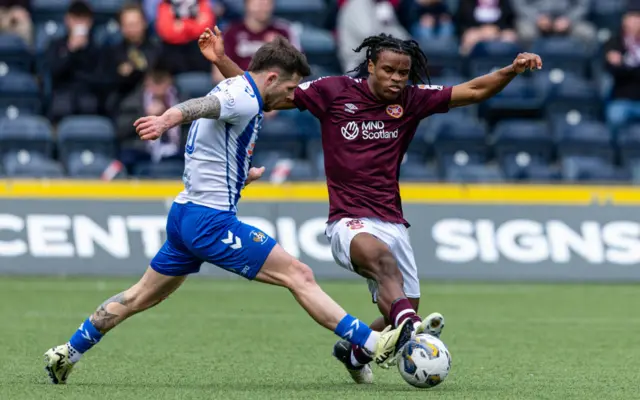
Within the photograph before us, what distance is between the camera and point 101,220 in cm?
1537

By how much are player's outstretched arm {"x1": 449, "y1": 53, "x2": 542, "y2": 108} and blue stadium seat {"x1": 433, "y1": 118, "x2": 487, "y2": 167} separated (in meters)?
9.01

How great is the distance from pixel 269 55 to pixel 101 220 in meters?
7.90

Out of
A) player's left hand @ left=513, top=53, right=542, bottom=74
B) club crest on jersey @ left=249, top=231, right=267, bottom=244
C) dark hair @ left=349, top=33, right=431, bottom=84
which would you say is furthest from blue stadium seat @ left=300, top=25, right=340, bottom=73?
club crest on jersey @ left=249, top=231, right=267, bottom=244

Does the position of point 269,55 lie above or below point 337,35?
above

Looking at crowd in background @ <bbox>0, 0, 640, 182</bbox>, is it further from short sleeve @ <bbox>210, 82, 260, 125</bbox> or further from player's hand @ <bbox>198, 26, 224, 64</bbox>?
short sleeve @ <bbox>210, 82, 260, 125</bbox>

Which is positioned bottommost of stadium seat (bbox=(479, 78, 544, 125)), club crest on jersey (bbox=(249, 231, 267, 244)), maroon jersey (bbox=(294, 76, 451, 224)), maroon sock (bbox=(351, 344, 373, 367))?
stadium seat (bbox=(479, 78, 544, 125))

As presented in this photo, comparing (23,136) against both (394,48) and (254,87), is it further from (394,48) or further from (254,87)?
(254,87)

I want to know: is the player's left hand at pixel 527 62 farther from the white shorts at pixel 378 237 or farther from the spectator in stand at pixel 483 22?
the spectator in stand at pixel 483 22

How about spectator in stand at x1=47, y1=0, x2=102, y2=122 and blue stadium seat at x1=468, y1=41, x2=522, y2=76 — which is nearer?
spectator in stand at x1=47, y1=0, x2=102, y2=122

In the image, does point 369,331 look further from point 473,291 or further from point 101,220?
point 101,220

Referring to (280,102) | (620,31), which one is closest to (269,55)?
(280,102)

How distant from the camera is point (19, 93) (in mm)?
17734

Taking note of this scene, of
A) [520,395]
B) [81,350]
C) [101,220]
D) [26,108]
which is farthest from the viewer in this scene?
[26,108]

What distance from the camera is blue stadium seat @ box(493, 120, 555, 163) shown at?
17672 millimetres
